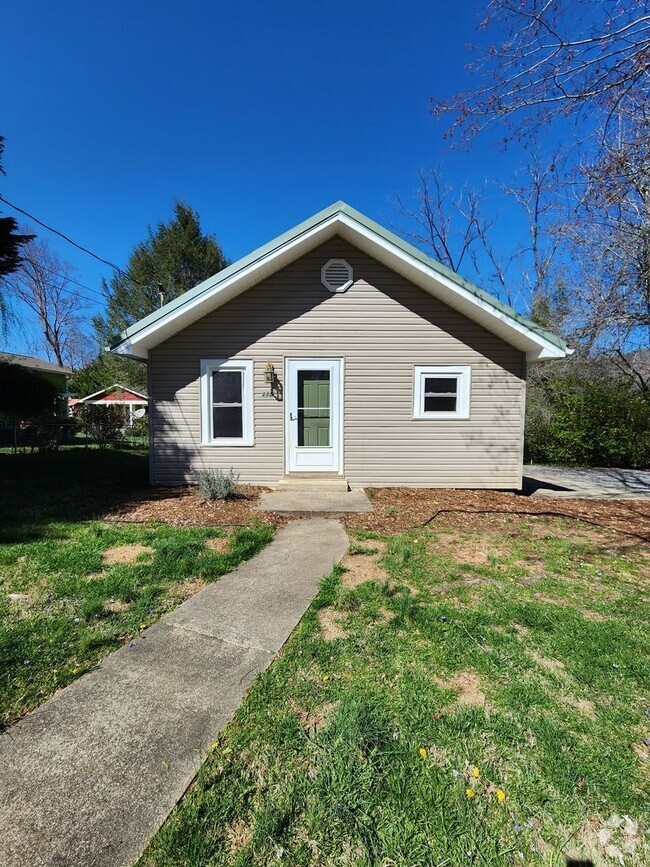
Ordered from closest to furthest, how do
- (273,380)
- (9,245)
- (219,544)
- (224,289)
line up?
(219,544) < (224,289) < (273,380) < (9,245)

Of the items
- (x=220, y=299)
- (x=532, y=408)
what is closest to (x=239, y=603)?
(x=220, y=299)

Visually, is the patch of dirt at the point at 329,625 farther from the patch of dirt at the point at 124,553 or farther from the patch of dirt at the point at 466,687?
the patch of dirt at the point at 124,553

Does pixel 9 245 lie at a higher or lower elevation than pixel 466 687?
higher

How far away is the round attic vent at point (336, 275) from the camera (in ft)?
24.8

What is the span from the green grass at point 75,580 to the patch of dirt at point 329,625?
124 centimetres

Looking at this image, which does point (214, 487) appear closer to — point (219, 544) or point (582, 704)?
point (219, 544)

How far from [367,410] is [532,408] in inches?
337

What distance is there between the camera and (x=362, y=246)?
24.3 feet

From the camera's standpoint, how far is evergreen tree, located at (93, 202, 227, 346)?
2717cm

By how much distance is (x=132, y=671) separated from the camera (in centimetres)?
246

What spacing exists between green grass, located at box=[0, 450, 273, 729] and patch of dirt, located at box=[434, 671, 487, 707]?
216 centimetres

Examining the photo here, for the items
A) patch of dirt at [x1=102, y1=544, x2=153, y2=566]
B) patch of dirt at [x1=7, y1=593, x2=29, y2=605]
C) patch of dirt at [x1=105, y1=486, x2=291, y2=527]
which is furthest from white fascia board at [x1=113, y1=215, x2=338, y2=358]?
patch of dirt at [x1=7, y1=593, x2=29, y2=605]

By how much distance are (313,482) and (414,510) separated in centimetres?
215

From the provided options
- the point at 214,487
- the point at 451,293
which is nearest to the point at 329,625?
the point at 214,487
